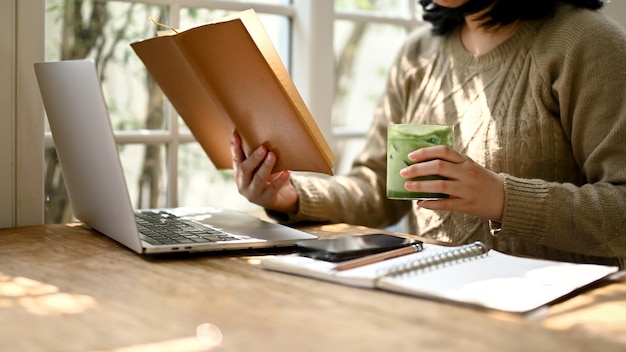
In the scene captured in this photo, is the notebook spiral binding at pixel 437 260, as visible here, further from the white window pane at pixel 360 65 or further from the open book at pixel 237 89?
the white window pane at pixel 360 65

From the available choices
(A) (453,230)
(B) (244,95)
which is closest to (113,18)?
(B) (244,95)

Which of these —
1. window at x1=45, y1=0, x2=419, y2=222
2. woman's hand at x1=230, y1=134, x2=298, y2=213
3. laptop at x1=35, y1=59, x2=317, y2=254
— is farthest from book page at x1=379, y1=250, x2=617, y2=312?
window at x1=45, y1=0, x2=419, y2=222

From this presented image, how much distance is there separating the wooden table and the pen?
0.17 feet

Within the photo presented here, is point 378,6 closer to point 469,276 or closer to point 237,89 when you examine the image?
point 237,89

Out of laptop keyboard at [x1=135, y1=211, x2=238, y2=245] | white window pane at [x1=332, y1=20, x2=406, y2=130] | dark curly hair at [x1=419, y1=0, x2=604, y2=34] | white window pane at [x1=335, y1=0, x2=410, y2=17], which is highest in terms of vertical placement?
white window pane at [x1=335, y1=0, x2=410, y2=17]

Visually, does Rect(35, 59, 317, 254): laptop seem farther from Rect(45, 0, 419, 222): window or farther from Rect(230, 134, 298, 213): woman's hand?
Rect(45, 0, 419, 222): window

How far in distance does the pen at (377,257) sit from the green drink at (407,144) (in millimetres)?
106

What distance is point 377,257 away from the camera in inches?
45.5

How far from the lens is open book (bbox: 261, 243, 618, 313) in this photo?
0.97 m

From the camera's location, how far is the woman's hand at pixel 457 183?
129cm

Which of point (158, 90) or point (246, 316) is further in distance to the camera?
point (158, 90)

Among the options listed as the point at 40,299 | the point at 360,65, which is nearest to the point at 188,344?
the point at 40,299

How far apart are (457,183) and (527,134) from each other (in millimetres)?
348

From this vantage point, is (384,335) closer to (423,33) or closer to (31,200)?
(31,200)
